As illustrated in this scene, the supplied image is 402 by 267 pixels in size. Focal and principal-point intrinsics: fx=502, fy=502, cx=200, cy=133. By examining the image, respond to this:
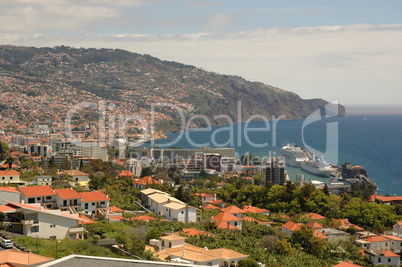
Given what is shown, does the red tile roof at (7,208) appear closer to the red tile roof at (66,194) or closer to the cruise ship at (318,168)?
the red tile roof at (66,194)

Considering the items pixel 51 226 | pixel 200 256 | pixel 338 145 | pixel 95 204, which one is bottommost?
pixel 338 145

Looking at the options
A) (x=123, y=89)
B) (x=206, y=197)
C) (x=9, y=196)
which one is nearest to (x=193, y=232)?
(x=9, y=196)

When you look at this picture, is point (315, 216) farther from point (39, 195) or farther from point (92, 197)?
point (39, 195)

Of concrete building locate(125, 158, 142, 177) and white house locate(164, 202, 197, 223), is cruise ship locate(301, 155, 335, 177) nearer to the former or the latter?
concrete building locate(125, 158, 142, 177)

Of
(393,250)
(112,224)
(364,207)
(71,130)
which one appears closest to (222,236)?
(112,224)

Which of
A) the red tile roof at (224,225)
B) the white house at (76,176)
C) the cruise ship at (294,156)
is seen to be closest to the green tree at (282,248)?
the red tile roof at (224,225)
